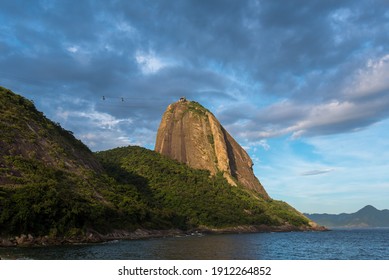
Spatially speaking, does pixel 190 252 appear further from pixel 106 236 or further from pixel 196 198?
pixel 196 198

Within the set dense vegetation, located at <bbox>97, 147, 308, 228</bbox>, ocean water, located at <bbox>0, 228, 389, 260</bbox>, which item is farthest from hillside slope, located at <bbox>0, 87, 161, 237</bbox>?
dense vegetation, located at <bbox>97, 147, 308, 228</bbox>

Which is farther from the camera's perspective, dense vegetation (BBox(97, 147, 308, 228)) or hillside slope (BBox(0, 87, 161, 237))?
dense vegetation (BBox(97, 147, 308, 228))

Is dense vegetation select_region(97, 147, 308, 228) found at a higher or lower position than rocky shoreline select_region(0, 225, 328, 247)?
higher

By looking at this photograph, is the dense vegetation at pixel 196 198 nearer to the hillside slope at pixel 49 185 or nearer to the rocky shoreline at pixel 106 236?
the rocky shoreline at pixel 106 236

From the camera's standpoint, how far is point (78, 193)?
294ft

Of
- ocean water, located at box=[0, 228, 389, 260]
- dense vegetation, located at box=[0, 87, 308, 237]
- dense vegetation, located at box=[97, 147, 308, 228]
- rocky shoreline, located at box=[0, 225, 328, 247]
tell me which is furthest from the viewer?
dense vegetation, located at box=[97, 147, 308, 228]

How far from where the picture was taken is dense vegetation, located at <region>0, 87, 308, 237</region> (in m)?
69.2

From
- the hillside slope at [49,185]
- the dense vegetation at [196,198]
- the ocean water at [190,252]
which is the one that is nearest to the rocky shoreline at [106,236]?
the hillside slope at [49,185]

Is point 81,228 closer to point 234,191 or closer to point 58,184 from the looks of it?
point 58,184

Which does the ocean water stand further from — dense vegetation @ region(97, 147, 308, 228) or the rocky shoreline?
dense vegetation @ region(97, 147, 308, 228)

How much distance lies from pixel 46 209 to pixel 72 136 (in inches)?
2699

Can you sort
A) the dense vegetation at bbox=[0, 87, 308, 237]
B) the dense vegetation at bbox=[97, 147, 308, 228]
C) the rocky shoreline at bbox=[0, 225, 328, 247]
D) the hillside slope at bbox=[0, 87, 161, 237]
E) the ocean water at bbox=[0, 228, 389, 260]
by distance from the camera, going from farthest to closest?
the dense vegetation at bbox=[97, 147, 308, 228] < the dense vegetation at bbox=[0, 87, 308, 237] < the hillside slope at bbox=[0, 87, 161, 237] < the rocky shoreline at bbox=[0, 225, 328, 247] < the ocean water at bbox=[0, 228, 389, 260]

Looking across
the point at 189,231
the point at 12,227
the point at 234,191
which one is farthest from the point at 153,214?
the point at 234,191

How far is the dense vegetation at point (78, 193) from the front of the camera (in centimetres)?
6919
